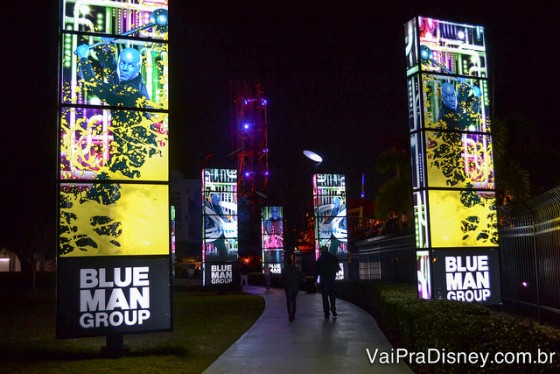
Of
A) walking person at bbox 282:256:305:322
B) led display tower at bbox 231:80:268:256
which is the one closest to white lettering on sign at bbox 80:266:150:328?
→ walking person at bbox 282:256:305:322

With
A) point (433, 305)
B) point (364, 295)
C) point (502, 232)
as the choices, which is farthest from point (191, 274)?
point (433, 305)

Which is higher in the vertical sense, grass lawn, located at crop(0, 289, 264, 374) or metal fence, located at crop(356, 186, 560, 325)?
metal fence, located at crop(356, 186, 560, 325)

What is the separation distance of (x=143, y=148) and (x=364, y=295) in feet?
35.8

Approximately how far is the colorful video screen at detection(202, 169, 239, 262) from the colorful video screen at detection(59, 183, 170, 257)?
19.7 m

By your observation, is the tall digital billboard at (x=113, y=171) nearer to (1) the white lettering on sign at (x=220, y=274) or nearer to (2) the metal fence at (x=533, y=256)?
(2) the metal fence at (x=533, y=256)

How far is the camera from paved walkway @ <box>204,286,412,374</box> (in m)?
9.44

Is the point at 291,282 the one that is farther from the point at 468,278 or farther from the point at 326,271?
the point at 468,278

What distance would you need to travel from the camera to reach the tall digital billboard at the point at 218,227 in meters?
30.7

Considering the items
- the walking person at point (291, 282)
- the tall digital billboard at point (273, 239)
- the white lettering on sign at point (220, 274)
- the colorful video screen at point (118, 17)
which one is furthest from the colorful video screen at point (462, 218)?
the tall digital billboard at point (273, 239)

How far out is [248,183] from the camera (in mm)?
55875

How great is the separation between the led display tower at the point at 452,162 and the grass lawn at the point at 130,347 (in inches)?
179

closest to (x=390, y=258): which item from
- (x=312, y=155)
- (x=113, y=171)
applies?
(x=113, y=171)

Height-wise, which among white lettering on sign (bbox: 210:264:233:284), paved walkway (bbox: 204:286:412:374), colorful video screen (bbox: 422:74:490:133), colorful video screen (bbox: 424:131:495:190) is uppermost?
colorful video screen (bbox: 422:74:490:133)

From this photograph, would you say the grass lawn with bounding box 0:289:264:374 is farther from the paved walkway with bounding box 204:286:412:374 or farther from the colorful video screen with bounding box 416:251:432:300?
the colorful video screen with bounding box 416:251:432:300
